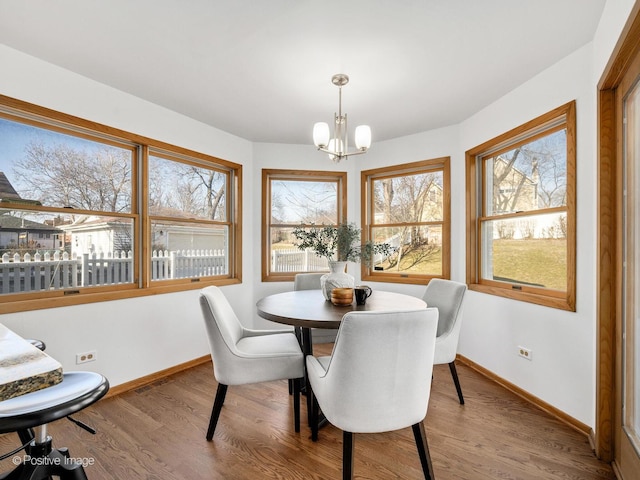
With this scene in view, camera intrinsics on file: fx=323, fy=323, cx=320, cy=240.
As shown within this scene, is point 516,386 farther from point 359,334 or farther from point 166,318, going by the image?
point 166,318

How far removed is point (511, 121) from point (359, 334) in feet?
8.10

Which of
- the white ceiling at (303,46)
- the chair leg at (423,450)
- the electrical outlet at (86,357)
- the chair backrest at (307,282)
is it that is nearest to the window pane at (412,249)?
the chair backrest at (307,282)

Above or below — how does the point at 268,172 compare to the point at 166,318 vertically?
above

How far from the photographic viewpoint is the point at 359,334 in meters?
1.35

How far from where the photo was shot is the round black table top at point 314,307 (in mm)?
1829

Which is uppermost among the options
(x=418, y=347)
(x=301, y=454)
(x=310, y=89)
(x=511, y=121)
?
(x=310, y=89)

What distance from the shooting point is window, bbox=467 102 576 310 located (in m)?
2.32

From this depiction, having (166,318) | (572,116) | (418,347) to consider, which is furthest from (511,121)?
(166,318)

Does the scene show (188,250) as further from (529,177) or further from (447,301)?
(529,177)

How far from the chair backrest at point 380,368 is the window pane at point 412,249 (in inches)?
94.5

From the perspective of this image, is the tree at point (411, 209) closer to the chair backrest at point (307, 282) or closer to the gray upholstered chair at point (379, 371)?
the chair backrest at point (307, 282)

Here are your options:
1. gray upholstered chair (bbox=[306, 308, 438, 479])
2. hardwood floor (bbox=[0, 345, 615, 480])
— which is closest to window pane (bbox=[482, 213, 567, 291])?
hardwood floor (bbox=[0, 345, 615, 480])

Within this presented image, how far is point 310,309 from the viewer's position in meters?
2.11

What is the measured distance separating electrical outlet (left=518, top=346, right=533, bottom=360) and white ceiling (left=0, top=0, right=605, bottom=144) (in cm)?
212
